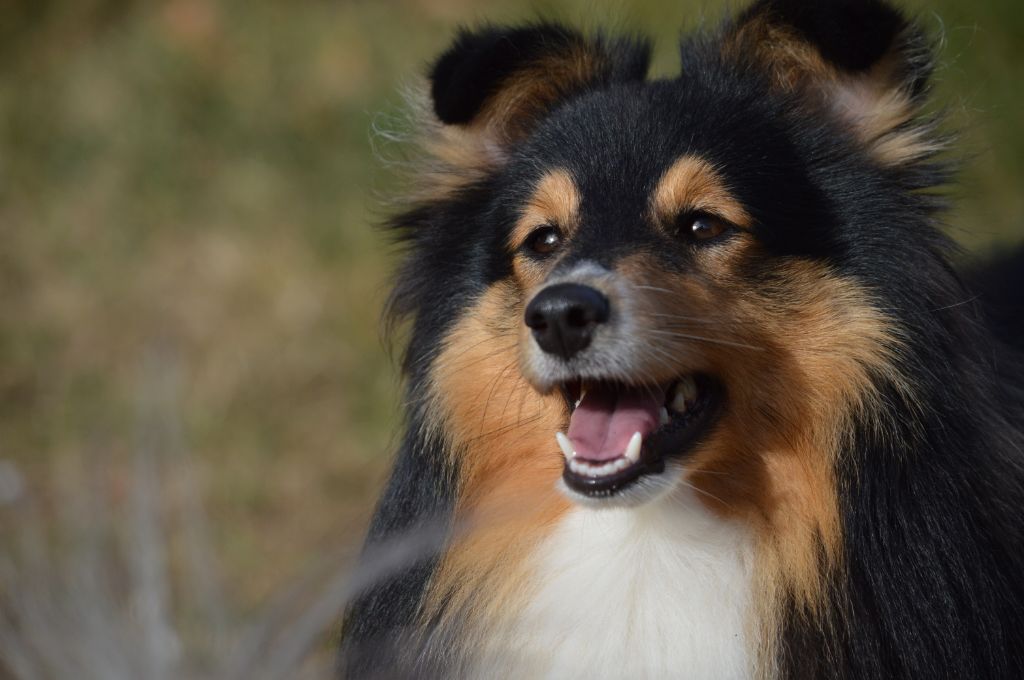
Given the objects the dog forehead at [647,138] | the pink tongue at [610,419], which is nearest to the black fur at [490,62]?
the dog forehead at [647,138]

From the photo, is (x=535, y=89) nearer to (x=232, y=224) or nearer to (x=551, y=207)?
(x=551, y=207)

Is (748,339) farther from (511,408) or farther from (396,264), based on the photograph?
(396,264)

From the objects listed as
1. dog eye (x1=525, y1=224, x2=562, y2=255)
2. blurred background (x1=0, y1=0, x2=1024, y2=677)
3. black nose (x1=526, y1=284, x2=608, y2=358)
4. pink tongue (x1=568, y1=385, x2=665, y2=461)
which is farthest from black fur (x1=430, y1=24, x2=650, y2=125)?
blurred background (x1=0, y1=0, x2=1024, y2=677)

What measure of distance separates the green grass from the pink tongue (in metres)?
2.56

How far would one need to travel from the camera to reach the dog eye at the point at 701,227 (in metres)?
3.15

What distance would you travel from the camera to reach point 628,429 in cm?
306

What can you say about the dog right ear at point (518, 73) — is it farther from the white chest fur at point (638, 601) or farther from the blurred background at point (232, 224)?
the blurred background at point (232, 224)

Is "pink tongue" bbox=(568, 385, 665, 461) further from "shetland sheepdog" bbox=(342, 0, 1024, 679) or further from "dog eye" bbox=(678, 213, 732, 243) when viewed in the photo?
"dog eye" bbox=(678, 213, 732, 243)

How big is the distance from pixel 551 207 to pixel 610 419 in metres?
0.62

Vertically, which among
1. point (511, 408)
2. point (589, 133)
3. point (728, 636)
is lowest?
point (728, 636)

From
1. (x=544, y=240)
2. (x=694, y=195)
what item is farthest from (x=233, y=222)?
(x=694, y=195)

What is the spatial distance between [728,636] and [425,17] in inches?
268

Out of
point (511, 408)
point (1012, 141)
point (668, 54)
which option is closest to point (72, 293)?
point (668, 54)

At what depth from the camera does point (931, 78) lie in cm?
332
